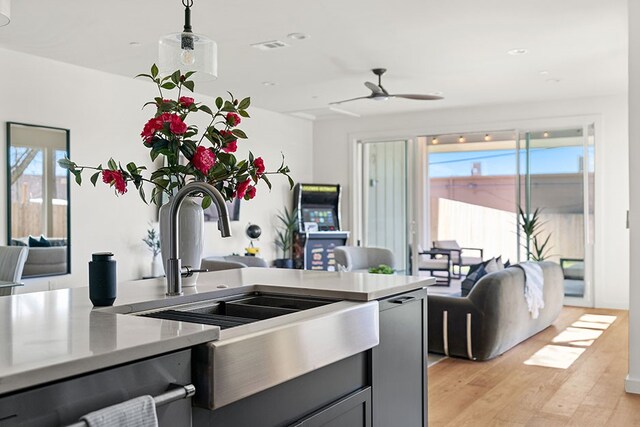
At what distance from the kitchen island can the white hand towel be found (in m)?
0.04

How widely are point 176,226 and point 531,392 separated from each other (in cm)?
293

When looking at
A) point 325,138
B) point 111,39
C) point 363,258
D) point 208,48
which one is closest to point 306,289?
point 208,48

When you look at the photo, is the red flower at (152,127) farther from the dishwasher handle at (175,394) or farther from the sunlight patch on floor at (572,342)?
the sunlight patch on floor at (572,342)

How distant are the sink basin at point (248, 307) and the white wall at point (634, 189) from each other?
2609mm

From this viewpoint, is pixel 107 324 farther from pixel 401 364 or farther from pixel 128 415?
pixel 401 364

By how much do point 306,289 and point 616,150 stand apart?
21.1 ft

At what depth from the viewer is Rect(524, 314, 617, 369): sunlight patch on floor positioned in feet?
15.8

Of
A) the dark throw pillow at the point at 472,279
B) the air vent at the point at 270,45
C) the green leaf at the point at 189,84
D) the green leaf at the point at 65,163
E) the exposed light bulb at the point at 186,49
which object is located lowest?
the dark throw pillow at the point at 472,279

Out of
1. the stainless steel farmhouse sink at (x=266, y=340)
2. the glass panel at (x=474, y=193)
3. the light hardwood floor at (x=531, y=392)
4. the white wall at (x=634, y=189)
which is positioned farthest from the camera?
the glass panel at (x=474, y=193)

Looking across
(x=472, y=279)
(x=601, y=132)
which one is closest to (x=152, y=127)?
(x=472, y=279)

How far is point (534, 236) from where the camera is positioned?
26.3ft

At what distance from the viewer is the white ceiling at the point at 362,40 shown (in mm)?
4266

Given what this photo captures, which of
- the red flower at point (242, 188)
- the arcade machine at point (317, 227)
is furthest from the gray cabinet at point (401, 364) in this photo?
the arcade machine at point (317, 227)

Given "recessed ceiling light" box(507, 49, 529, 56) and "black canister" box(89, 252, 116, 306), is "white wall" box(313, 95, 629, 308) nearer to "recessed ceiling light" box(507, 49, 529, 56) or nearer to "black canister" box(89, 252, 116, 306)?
"recessed ceiling light" box(507, 49, 529, 56)
